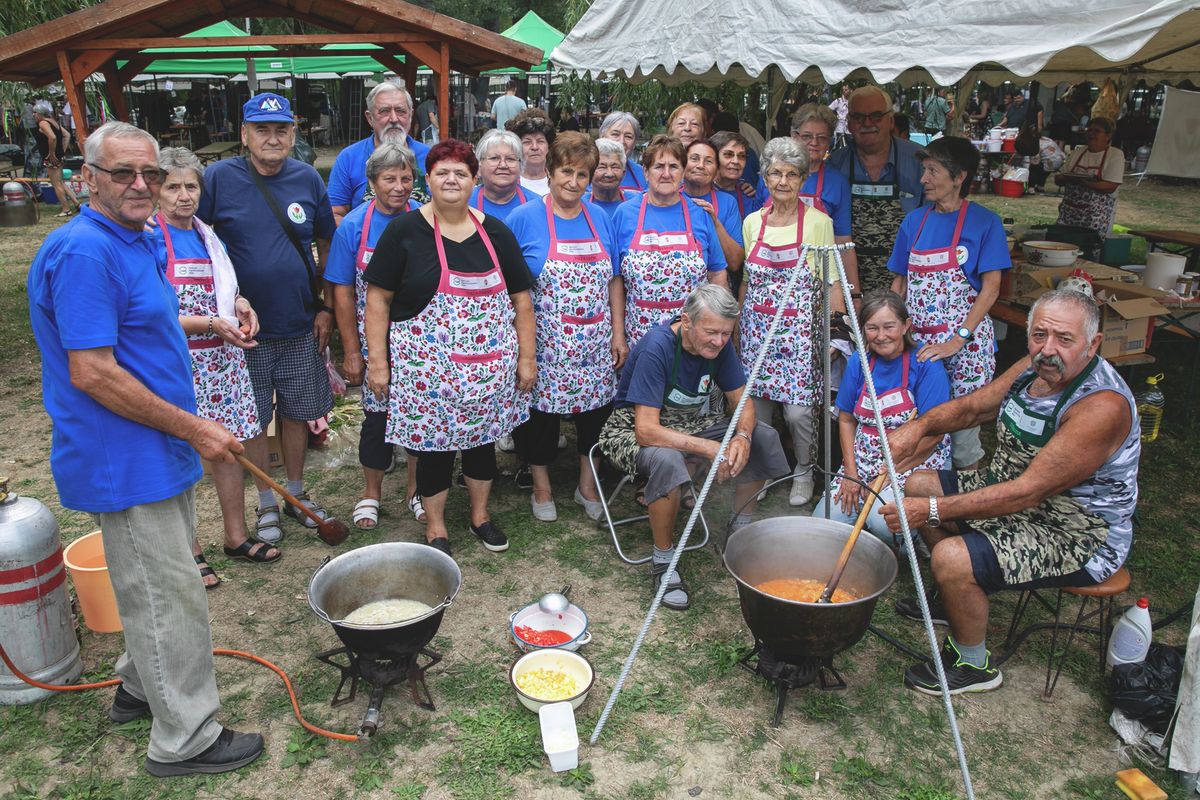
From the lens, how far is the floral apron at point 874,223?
546 centimetres

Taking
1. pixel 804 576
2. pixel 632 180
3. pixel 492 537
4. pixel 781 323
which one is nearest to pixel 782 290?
pixel 781 323

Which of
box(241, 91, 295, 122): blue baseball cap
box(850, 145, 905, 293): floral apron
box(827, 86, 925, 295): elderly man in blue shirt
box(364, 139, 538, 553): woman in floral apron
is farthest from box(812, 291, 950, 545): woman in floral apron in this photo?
box(241, 91, 295, 122): blue baseball cap

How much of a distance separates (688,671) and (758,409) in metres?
1.85

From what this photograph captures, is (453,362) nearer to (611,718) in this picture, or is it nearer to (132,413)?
(132,413)

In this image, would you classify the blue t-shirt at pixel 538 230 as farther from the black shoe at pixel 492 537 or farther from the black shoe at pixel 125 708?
the black shoe at pixel 125 708

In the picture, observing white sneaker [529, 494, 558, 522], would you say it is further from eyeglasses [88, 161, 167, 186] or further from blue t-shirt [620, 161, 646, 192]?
eyeglasses [88, 161, 167, 186]

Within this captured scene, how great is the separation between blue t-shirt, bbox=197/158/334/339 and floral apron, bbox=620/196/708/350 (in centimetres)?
168

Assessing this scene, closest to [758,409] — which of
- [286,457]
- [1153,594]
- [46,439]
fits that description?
[1153,594]

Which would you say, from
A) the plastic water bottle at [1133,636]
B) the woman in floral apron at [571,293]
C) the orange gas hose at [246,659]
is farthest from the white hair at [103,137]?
the plastic water bottle at [1133,636]

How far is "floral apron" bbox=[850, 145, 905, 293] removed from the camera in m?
5.46

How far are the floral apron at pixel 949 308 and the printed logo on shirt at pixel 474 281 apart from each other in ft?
7.62

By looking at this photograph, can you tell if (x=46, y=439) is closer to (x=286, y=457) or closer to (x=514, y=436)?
(x=286, y=457)

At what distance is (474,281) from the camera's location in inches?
156

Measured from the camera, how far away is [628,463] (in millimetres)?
4281
